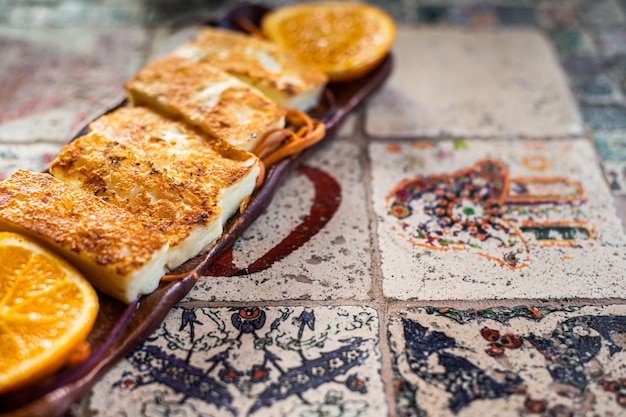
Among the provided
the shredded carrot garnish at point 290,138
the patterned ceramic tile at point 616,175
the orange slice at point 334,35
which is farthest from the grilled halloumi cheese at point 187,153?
the patterned ceramic tile at point 616,175

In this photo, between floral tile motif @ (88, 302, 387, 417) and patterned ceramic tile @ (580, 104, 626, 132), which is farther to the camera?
patterned ceramic tile @ (580, 104, 626, 132)

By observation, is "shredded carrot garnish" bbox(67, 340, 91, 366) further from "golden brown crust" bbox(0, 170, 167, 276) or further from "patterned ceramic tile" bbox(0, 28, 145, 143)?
"patterned ceramic tile" bbox(0, 28, 145, 143)

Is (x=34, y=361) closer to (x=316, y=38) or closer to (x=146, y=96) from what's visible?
(x=146, y=96)

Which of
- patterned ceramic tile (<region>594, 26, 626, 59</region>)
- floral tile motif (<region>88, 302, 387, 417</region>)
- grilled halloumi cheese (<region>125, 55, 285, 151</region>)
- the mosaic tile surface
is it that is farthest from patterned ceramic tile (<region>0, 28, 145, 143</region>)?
patterned ceramic tile (<region>594, 26, 626, 59</region>)

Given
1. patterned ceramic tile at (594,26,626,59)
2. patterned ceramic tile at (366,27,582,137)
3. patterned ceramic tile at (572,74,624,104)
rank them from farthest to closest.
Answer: patterned ceramic tile at (594,26,626,59) < patterned ceramic tile at (572,74,624,104) < patterned ceramic tile at (366,27,582,137)

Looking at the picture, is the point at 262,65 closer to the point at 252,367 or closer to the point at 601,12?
the point at 252,367

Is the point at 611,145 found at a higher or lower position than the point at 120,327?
lower

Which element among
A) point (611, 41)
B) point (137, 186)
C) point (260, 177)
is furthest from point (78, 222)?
point (611, 41)

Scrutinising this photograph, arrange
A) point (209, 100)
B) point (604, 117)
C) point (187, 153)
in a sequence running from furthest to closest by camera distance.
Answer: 1. point (604, 117)
2. point (209, 100)
3. point (187, 153)
